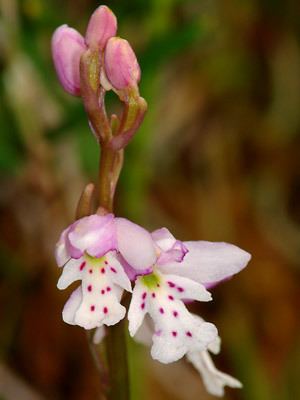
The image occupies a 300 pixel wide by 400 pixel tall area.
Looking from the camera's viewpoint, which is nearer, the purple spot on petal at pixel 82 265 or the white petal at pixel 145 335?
the purple spot on petal at pixel 82 265

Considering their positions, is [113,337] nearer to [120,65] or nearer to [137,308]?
[137,308]

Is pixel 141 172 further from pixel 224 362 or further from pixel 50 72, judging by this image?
pixel 224 362

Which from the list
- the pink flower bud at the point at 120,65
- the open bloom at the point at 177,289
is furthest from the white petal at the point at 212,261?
the pink flower bud at the point at 120,65

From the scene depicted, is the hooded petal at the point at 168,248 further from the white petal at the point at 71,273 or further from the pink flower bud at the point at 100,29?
the pink flower bud at the point at 100,29

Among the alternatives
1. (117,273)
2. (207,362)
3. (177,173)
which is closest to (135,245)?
(117,273)

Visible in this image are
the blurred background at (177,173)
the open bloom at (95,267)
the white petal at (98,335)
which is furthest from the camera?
the blurred background at (177,173)

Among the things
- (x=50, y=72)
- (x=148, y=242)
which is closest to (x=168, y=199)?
(x=50, y=72)
